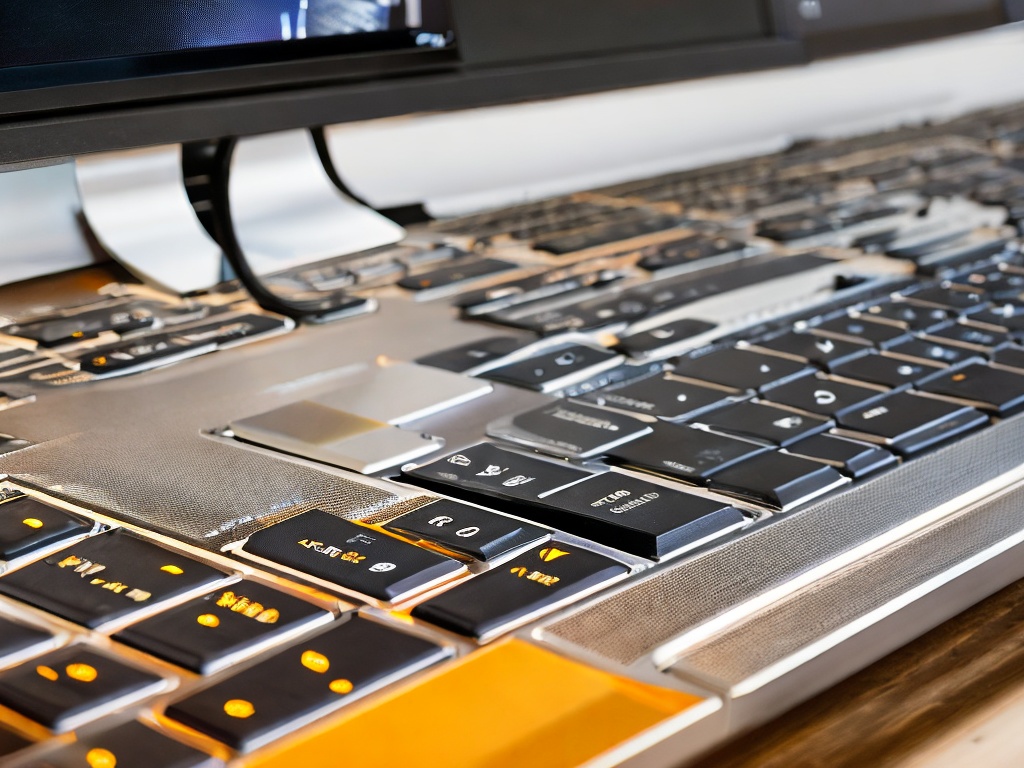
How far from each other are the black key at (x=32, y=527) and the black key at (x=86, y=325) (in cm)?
20

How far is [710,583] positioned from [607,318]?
11.7 inches

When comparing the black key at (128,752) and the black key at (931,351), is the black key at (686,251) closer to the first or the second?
the black key at (931,351)

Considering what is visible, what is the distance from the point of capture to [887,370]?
54 cm

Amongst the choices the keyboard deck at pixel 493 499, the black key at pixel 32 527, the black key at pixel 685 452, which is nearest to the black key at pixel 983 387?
the keyboard deck at pixel 493 499

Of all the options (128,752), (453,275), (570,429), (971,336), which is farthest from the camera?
(453,275)

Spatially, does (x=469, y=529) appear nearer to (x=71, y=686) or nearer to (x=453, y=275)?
(x=71, y=686)

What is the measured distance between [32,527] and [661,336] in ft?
1.05

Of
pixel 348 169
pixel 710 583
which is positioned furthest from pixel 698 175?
pixel 710 583

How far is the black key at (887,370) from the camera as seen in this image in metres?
0.52

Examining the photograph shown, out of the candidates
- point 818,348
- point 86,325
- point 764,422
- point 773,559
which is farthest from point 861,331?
point 86,325

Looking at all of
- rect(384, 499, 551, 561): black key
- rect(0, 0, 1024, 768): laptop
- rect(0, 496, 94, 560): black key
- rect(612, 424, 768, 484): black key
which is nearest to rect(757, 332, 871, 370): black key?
rect(0, 0, 1024, 768): laptop

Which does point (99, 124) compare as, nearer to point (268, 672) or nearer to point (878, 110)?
point (268, 672)

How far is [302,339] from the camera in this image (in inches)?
24.7

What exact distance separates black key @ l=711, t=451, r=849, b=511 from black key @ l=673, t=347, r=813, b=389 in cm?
9
